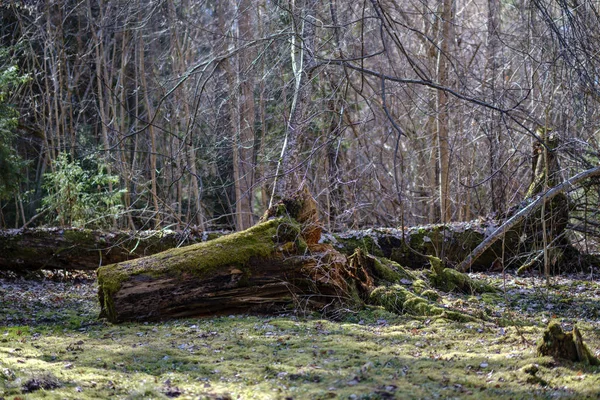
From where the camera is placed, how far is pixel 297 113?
7875mm

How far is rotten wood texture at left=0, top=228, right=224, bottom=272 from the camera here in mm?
9242

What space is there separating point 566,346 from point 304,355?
6.19 feet

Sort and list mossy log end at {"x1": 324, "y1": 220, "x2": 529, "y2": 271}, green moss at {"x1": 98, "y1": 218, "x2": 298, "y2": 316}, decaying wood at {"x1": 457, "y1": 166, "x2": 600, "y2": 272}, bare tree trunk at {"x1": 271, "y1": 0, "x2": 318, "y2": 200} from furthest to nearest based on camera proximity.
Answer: mossy log end at {"x1": 324, "y1": 220, "x2": 529, "y2": 271}
bare tree trunk at {"x1": 271, "y1": 0, "x2": 318, "y2": 200}
decaying wood at {"x1": 457, "y1": 166, "x2": 600, "y2": 272}
green moss at {"x1": 98, "y1": 218, "x2": 298, "y2": 316}

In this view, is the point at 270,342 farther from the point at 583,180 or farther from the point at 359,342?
the point at 583,180

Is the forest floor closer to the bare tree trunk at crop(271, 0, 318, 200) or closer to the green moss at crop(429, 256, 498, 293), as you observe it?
the green moss at crop(429, 256, 498, 293)

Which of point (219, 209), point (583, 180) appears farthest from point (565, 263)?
point (219, 209)

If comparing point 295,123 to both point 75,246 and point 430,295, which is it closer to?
point 430,295

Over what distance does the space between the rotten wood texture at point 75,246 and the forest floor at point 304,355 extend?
2.03m

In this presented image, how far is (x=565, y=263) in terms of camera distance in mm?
8969

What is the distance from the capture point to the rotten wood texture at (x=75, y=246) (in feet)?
30.3

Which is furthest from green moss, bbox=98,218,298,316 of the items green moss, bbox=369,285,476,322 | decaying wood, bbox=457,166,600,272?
decaying wood, bbox=457,166,600,272

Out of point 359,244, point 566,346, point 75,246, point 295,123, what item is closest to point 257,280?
point 295,123

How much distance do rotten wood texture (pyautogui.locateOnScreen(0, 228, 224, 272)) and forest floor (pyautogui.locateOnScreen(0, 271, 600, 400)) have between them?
203 cm

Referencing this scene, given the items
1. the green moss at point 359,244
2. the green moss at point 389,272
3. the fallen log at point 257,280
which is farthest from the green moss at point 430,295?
the green moss at point 359,244
